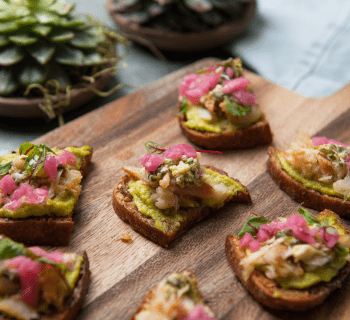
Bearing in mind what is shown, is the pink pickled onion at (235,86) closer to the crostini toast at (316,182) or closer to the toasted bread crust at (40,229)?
the crostini toast at (316,182)

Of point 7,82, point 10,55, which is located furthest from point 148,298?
point 10,55

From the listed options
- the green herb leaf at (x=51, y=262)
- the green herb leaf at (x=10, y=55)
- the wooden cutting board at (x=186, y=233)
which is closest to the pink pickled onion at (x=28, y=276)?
the green herb leaf at (x=51, y=262)

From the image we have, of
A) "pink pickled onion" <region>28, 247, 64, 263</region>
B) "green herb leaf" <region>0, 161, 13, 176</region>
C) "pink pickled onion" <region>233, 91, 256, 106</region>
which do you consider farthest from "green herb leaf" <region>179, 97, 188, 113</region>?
"pink pickled onion" <region>28, 247, 64, 263</region>

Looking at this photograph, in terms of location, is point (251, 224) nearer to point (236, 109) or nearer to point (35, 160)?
point (236, 109)

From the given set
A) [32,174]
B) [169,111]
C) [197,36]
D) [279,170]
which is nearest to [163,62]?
[197,36]

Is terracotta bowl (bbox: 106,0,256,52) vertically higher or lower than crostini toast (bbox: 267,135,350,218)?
higher

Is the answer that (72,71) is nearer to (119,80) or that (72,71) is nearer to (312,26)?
(119,80)

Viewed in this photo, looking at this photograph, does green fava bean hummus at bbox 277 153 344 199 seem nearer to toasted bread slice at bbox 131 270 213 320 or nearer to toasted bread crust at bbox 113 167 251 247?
toasted bread crust at bbox 113 167 251 247
